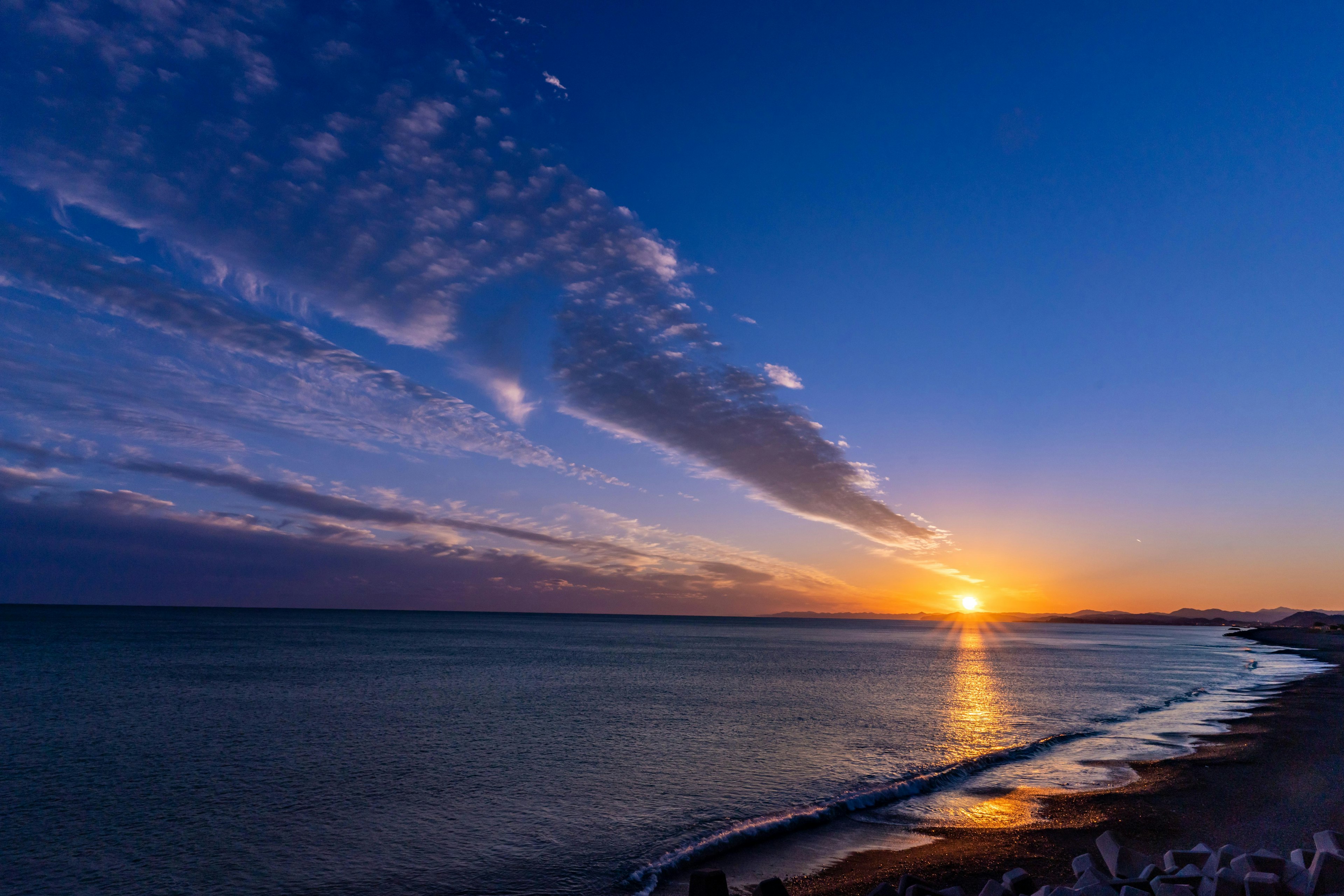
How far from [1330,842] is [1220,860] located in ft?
4.44

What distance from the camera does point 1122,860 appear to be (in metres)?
10.2

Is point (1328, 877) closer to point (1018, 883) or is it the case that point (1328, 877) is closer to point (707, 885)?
point (1018, 883)

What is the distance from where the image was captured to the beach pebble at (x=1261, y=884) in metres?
8.22

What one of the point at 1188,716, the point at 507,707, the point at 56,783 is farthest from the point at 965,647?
the point at 56,783

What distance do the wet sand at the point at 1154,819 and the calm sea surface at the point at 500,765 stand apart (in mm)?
1167

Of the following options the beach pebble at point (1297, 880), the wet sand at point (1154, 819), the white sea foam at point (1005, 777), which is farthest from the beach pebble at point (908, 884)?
the white sea foam at point (1005, 777)

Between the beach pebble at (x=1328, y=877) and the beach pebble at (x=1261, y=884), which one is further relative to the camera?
the beach pebble at (x=1328, y=877)

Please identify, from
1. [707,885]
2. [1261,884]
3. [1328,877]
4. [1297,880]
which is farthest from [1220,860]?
[707,885]

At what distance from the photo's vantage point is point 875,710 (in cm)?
3541

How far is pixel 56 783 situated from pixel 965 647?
126168 millimetres

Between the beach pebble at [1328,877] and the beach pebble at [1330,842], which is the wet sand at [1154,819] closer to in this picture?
the beach pebble at [1330,842]

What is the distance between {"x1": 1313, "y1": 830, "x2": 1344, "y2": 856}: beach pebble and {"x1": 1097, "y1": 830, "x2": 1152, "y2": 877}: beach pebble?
7.01 ft

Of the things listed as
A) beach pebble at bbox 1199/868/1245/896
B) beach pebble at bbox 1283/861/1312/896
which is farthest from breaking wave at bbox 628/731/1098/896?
beach pebble at bbox 1283/861/1312/896

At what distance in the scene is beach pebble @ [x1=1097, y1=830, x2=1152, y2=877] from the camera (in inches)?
397
